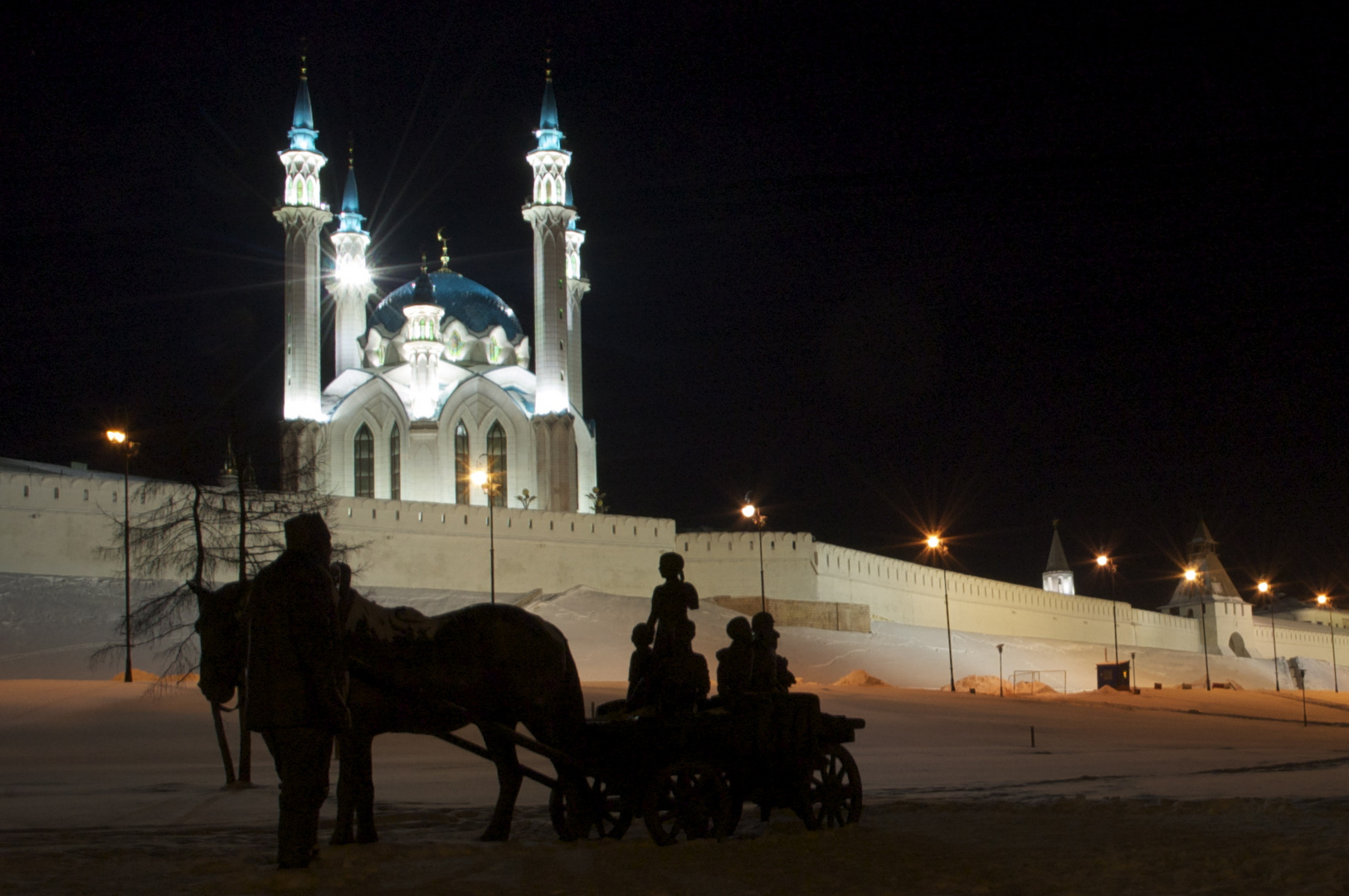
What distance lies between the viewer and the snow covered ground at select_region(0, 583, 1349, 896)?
673cm

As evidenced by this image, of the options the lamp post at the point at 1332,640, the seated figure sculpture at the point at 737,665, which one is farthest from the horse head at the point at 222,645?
the lamp post at the point at 1332,640

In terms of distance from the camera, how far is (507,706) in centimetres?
820

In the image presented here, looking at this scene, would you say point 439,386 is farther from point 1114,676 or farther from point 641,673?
point 641,673

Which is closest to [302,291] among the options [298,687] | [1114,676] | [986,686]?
[986,686]

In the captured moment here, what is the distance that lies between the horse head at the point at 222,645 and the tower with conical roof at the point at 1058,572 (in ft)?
285

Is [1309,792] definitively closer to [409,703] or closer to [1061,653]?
[409,703]

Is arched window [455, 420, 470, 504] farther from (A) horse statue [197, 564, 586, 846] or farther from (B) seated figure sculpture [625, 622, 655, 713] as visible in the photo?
(A) horse statue [197, 564, 586, 846]

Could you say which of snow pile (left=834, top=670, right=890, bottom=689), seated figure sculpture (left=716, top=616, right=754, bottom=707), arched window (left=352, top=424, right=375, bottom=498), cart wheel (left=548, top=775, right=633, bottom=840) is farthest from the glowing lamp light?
cart wheel (left=548, top=775, right=633, bottom=840)

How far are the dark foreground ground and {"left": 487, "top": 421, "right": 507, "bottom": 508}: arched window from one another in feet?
151

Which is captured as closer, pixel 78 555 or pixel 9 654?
pixel 9 654

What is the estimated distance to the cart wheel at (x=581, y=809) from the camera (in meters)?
8.59

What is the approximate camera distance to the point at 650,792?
8.30 m

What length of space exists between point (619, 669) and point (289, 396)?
→ 77.9ft

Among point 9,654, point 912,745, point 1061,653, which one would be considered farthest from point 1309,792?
point 1061,653
